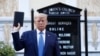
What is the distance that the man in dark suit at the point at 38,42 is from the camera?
17.1 feet

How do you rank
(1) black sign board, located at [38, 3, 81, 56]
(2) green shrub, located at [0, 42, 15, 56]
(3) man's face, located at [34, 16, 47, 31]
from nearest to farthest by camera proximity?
(3) man's face, located at [34, 16, 47, 31] < (1) black sign board, located at [38, 3, 81, 56] < (2) green shrub, located at [0, 42, 15, 56]

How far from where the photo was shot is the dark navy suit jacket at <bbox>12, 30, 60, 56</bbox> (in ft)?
17.1

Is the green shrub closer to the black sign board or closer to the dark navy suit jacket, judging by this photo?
the black sign board

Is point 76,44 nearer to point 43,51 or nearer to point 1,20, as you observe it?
point 43,51

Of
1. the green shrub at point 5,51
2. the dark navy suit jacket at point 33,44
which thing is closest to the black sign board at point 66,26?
the green shrub at point 5,51

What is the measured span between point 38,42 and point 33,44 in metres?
0.06

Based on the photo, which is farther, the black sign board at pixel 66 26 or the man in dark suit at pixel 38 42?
the black sign board at pixel 66 26

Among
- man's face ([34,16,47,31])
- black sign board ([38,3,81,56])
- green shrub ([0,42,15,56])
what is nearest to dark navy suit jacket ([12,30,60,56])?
man's face ([34,16,47,31])

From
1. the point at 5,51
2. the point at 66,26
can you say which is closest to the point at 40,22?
the point at 66,26

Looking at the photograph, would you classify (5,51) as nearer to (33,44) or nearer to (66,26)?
(66,26)

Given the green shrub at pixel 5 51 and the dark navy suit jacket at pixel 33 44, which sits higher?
the dark navy suit jacket at pixel 33 44

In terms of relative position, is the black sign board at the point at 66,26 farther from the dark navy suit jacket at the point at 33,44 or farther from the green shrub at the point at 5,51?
the dark navy suit jacket at the point at 33,44

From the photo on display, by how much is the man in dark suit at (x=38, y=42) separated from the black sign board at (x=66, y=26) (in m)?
2.10

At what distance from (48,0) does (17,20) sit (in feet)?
19.8
